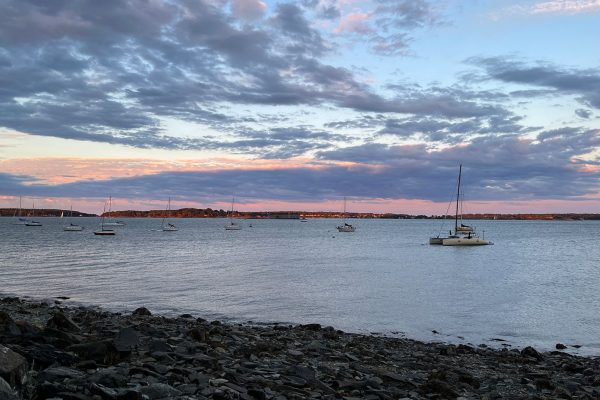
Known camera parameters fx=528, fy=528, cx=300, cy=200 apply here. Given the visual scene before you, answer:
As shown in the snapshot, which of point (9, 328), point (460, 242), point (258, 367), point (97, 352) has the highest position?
point (9, 328)

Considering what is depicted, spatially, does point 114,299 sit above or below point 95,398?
below

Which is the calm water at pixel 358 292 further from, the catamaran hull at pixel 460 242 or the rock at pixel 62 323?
the catamaran hull at pixel 460 242

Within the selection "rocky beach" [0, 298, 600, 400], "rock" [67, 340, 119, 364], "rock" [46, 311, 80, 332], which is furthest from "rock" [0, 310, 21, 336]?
"rock" [67, 340, 119, 364]

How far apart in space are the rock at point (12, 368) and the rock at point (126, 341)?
11.5 feet

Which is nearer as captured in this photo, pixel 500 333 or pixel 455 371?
pixel 455 371

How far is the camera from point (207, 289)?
1430 inches

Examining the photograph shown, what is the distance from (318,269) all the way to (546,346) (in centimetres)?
3149

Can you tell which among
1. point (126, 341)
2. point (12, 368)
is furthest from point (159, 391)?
point (126, 341)

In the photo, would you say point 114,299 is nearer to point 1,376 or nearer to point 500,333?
point 500,333

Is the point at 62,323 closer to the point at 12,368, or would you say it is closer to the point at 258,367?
the point at 258,367

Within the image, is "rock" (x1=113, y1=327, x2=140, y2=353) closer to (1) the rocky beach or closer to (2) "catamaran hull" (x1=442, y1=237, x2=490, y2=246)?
(1) the rocky beach

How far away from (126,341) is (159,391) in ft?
12.4

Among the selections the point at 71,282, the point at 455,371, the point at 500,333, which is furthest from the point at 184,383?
the point at 71,282

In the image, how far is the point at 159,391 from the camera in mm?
8305
